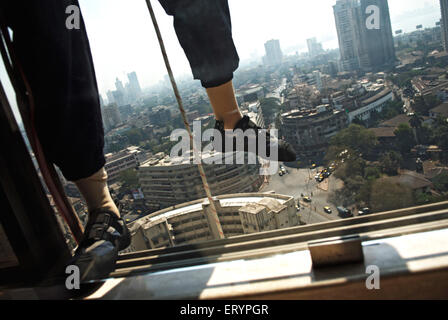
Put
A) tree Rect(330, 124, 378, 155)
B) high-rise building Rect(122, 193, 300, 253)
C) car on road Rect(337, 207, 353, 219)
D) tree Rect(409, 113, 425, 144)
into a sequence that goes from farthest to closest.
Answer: tree Rect(409, 113, 425, 144) < tree Rect(330, 124, 378, 155) < high-rise building Rect(122, 193, 300, 253) < car on road Rect(337, 207, 353, 219)

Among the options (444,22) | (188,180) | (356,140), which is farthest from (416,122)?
(188,180)

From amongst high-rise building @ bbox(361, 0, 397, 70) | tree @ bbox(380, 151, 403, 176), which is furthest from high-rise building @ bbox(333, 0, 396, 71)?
tree @ bbox(380, 151, 403, 176)

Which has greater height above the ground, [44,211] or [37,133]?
[37,133]

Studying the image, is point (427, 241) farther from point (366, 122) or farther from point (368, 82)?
Answer: point (368, 82)

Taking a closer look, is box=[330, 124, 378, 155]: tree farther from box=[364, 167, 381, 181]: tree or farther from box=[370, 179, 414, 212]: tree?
box=[370, 179, 414, 212]: tree

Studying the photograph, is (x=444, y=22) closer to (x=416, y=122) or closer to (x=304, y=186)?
(x=416, y=122)

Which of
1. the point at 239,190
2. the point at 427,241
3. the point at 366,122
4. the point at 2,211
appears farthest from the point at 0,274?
the point at 366,122
